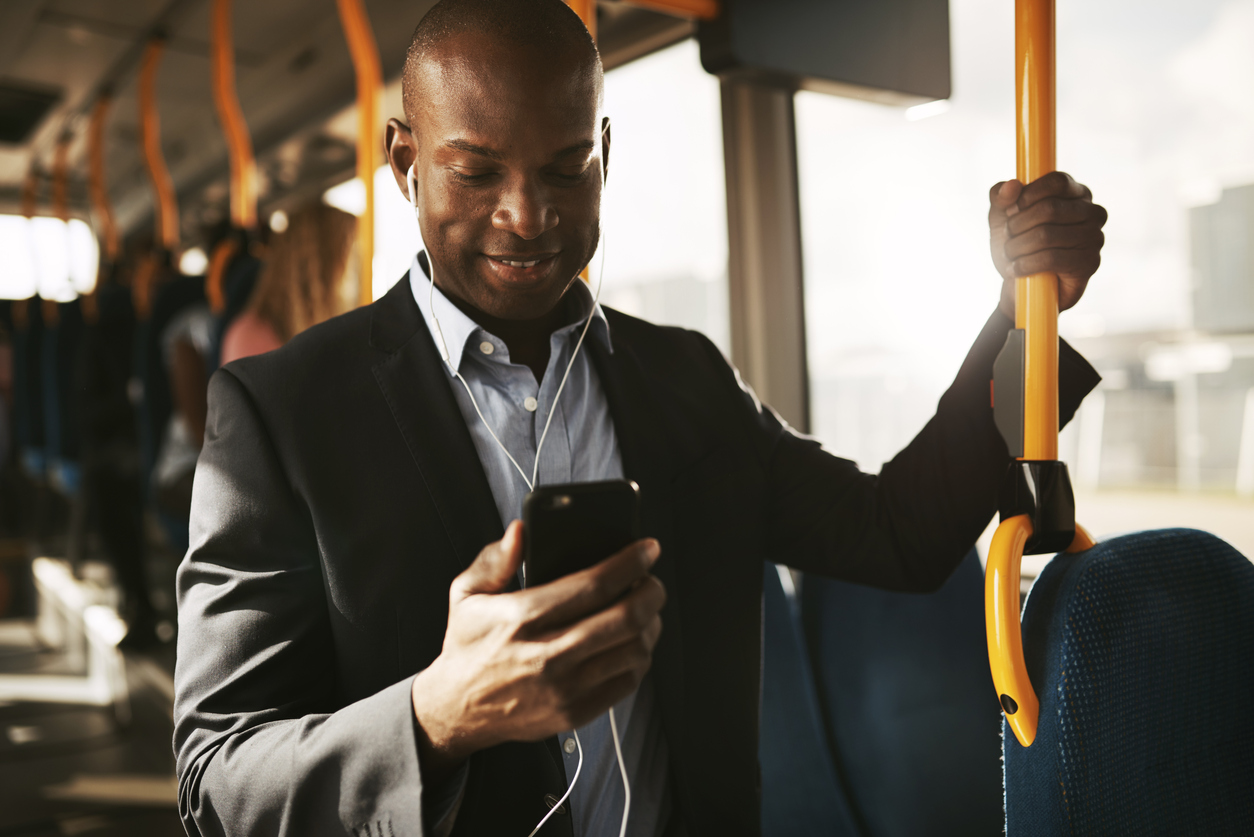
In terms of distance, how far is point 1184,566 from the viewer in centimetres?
99

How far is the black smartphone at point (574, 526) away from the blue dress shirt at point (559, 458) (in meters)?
0.31

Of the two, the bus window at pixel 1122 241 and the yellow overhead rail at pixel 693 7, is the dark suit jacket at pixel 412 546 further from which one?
the bus window at pixel 1122 241

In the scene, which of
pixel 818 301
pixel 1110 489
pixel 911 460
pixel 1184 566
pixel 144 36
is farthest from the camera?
pixel 144 36

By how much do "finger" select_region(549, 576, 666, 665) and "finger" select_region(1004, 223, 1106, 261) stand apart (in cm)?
57

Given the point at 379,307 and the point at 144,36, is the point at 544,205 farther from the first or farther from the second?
the point at 144,36

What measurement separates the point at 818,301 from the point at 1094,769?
146cm

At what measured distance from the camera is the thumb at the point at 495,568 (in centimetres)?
60

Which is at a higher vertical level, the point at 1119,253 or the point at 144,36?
the point at 144,36

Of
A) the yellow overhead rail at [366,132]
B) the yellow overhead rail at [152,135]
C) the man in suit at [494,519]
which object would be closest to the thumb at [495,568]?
the man in suit at [494,519]

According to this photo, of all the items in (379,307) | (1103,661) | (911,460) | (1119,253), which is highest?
(1119,253)

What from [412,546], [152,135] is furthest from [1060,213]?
[152,135]

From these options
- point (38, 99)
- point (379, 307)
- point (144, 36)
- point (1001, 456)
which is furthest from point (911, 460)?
point (38, 99)

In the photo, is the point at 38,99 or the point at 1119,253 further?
the point at 38,99

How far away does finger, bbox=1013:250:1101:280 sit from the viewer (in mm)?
872
